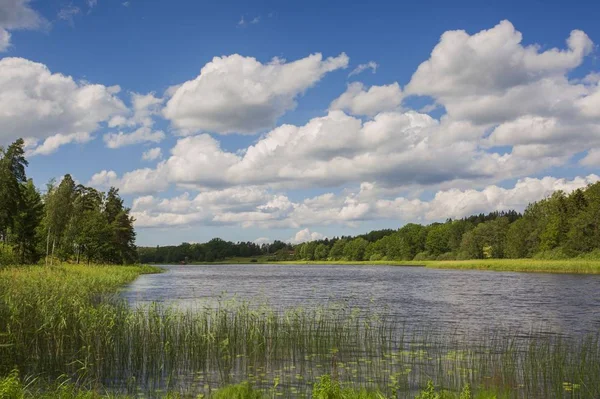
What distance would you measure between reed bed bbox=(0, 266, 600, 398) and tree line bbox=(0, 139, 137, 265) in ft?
111

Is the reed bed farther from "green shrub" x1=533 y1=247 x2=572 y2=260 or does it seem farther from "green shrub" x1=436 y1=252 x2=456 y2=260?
"green shrub" x1=436 y1=252 x2=456 y2=260

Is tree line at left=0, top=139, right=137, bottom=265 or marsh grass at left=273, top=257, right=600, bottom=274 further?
marsh grass at left=273, top=257, right=600, bottom=274

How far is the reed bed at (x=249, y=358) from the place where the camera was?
14.9 meters

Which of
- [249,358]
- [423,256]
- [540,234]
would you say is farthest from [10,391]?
[423,256]

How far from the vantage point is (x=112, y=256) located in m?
98.2

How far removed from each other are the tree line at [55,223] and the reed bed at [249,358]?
33.7 metres

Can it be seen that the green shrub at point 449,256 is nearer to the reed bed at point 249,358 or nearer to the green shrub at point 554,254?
the green shrub at point 554,254

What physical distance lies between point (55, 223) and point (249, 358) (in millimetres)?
56841

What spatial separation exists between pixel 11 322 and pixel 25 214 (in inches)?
2325

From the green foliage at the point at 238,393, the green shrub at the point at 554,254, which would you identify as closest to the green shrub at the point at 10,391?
the green foliage at the point at 238,393

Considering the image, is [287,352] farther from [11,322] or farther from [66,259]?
[66,259]

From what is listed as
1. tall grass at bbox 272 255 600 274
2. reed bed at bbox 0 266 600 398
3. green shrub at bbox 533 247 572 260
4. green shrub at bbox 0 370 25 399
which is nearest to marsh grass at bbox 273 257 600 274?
tall grass at bbox 272 255 600 274

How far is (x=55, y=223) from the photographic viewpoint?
217 feet

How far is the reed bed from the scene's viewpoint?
586 inches
